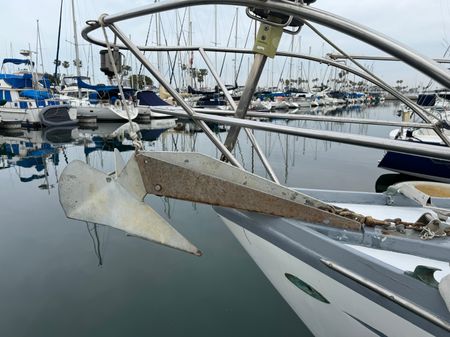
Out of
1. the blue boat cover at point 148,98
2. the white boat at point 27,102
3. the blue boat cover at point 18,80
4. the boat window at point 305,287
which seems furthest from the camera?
the blue boat cover at point 148,98

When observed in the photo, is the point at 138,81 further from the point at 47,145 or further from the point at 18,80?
the point at 47,145

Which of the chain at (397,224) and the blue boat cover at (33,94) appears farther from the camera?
the blue boat cover at (33,94)

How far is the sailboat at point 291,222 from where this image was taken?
5.61 ft

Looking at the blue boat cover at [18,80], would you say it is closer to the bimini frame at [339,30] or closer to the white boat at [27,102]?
the white boat at [27,102]

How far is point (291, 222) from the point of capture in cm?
202

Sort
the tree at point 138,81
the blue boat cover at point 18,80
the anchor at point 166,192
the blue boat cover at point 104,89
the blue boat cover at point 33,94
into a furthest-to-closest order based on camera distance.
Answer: the tree at point 138,81
the blue boat cover at point 104,89
the blue boat cover at point 18,80
the blue boat cover at point 33,94
the anchor at point 166,192

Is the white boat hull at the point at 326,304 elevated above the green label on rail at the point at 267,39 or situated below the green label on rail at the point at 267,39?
below

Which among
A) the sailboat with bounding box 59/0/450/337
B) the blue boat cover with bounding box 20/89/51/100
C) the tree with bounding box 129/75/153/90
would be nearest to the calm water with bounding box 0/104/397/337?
the sailboat with bounding box 59/0/450/337

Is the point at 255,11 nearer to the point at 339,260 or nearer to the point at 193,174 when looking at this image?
the point at 193,174

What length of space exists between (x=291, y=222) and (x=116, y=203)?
1.15 metres

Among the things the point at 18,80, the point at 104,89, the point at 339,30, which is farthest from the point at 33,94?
the point at 339,30

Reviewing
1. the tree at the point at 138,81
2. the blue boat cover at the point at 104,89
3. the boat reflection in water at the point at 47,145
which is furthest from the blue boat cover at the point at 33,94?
the tree at the point at 138,81

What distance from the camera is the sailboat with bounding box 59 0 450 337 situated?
5.61 ft

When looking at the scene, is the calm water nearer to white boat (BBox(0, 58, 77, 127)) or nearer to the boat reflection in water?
the boat reflection in water
